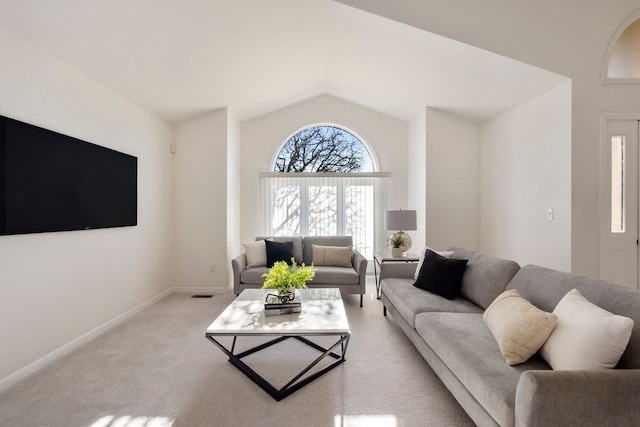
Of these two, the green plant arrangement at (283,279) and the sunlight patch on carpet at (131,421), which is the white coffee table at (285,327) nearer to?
the green plant arrangement at (283,279)

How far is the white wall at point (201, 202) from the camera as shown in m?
4.62

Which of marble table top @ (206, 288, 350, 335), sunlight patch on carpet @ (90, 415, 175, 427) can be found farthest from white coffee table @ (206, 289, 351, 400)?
sunlight patch on carpet @ (90, 415, 175, 427)

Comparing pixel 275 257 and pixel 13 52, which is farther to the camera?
pixel 275 257

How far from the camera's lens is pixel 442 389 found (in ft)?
6.96

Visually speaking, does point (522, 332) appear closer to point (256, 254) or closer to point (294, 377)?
point (294, 377)

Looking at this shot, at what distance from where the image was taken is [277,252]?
Result: 4.35 m

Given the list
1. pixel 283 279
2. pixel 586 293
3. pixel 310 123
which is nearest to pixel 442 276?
pixel 586 293

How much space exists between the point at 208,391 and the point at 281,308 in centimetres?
72

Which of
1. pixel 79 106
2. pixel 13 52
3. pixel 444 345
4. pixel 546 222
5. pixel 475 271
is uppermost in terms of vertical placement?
pixel 13 52

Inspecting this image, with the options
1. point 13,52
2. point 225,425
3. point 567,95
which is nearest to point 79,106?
point 13,52

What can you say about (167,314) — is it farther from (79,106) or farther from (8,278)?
(79,106)

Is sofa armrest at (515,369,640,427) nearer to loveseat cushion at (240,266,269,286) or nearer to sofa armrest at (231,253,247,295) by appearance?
A: loveseat cushion at (240,266,269,286)

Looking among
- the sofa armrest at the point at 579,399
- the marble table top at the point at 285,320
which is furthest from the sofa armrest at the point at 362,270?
the sofa armrest at the point at 579,399

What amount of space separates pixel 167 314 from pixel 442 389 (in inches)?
119
